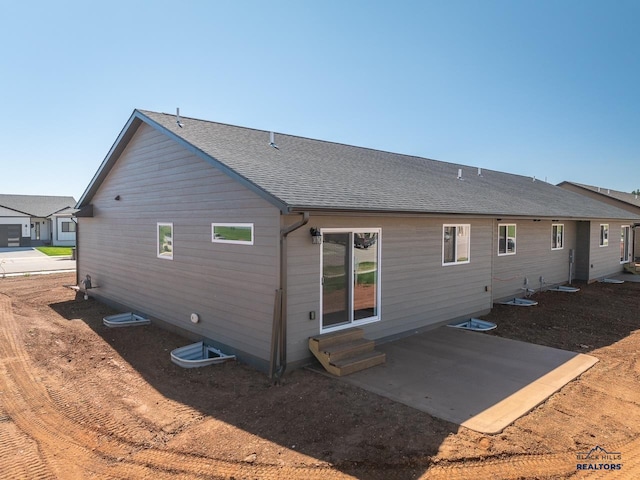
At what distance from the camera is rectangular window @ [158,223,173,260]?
29.8 feet

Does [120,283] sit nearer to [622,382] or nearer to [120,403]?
[120,403]

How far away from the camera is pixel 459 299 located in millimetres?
9594

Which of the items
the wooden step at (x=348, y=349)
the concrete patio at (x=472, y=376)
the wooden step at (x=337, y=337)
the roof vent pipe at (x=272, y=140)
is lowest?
the concrete patio at (x=472, y=376)

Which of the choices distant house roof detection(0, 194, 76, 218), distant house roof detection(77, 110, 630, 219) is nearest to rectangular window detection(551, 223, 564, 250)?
distant house roof detection(77, 110, 630, 219)

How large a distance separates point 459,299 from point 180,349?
6512 millimetres

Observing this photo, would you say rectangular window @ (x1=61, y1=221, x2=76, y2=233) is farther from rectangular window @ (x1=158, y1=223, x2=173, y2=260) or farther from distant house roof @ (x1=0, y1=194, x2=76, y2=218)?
rectangular window @ (x1=158, y1=223, x2=173, y2=260)

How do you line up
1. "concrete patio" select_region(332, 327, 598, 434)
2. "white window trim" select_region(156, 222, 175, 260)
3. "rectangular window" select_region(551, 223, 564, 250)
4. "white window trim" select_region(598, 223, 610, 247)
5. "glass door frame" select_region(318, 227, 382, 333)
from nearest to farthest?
"concrete patio" select_region(332, 327, 598, 434) < "glass door frame" select_region(318, 227, 382, 333) < "white window trim" select_region(156, 222, 175, 260) < "rectangular window" select_region(551, 223, 564, 250) < "white window trim" select_region(598, 223, 610, 247)

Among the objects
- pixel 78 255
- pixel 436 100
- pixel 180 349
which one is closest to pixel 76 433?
pixel 180 349

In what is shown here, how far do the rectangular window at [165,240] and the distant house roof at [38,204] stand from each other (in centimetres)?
3185

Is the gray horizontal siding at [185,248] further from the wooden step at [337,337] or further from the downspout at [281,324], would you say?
the wooden step at [337,337]

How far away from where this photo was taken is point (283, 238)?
239 inches

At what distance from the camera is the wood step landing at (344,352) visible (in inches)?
246

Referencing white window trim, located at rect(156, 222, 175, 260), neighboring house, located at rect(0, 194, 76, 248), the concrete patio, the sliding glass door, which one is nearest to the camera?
the concrete patio

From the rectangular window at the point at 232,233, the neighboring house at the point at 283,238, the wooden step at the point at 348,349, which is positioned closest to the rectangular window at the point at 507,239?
the neighboring house at the point at 283,238
